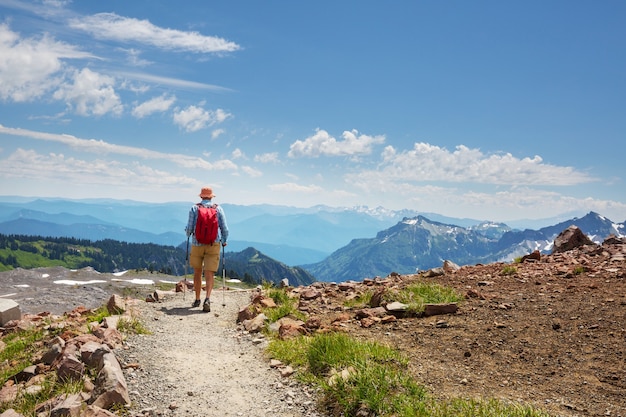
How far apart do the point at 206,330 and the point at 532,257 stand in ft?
48.7

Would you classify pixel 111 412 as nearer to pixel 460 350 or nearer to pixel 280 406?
pixel 280 406

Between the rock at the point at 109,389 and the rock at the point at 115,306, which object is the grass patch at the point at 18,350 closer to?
the rock at the point at 115,306

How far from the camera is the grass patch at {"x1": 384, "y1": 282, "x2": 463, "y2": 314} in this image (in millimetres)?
12677

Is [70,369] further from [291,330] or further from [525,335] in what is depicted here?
[525,335]

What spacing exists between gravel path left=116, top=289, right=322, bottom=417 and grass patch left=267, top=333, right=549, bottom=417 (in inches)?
18.4

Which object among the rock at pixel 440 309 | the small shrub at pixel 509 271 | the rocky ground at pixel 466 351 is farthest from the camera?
the small shrub at pixel 509 271

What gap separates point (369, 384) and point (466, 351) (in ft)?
10.5

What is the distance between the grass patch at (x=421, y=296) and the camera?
41.6 feet

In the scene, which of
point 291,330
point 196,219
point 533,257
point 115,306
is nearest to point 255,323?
point 291,330

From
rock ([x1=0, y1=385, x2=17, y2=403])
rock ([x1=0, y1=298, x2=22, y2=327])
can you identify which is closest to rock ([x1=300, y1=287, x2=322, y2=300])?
rock ([x1=0, y1=385, x2=17, y2=403])

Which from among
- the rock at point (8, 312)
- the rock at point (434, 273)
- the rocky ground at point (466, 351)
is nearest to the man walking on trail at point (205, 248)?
the rocky ground at point (466, 351)

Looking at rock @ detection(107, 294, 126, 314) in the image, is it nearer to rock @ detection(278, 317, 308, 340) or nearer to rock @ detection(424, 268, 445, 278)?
rock @ detection(278, 317, 308, 340)

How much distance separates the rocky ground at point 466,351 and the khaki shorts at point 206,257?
1.74 m

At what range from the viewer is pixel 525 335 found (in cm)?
1010
